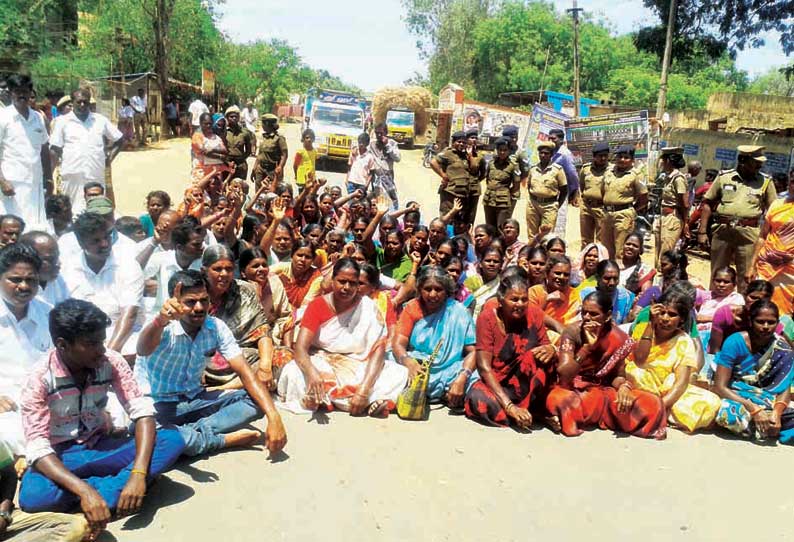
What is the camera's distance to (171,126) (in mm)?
24422

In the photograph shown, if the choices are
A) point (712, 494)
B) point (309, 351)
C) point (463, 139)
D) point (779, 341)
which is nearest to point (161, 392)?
point (309, 351)

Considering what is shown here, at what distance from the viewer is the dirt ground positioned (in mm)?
2990

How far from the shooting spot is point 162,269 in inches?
176

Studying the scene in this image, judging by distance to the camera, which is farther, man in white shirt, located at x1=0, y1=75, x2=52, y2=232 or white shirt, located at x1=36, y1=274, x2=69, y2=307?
man in white shirt, located at x1=0, y1=75, x2=52, y2=232

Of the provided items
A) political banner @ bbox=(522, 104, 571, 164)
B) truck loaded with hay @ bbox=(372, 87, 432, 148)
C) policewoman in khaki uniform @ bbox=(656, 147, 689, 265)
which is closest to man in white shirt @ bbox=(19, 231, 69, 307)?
policewoman in khaki uniform @ bbox=(656, 147, 689, 265)

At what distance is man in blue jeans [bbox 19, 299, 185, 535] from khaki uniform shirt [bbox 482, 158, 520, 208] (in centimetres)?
541

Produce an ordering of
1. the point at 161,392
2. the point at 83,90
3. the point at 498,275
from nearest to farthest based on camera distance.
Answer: the point at 161,392 < the point at 498,275 < the point at 83,90

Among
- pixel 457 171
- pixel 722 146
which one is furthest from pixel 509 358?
pixel 722 146

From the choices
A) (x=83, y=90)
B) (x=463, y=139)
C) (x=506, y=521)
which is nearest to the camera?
(x=506, y=521)

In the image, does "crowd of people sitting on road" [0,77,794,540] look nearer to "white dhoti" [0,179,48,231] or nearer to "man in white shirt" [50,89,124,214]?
"white dhoti" [0,179,48,231]

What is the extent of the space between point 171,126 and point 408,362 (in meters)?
22.7

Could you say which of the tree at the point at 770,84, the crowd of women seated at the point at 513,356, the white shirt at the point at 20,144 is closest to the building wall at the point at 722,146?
the crowd of women seated at the point at 513,356

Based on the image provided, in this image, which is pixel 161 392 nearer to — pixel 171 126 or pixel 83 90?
pixel 83 90

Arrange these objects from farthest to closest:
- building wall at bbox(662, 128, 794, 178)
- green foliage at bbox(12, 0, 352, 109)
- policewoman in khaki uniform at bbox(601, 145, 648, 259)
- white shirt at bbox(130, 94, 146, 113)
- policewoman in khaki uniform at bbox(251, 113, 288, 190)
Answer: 1. white shirt at bbox(130, 94, 146, 113)
2. green foliage at bbox(12, 0, 352, 109)
3. building wall at bbox(662, 128, 794, 178)
4. policewoman in khaki uniform at bbox(251, 113, 288, 190)
5. policewoman in khaki uniform at bbox(601, 145, 648, 259)
